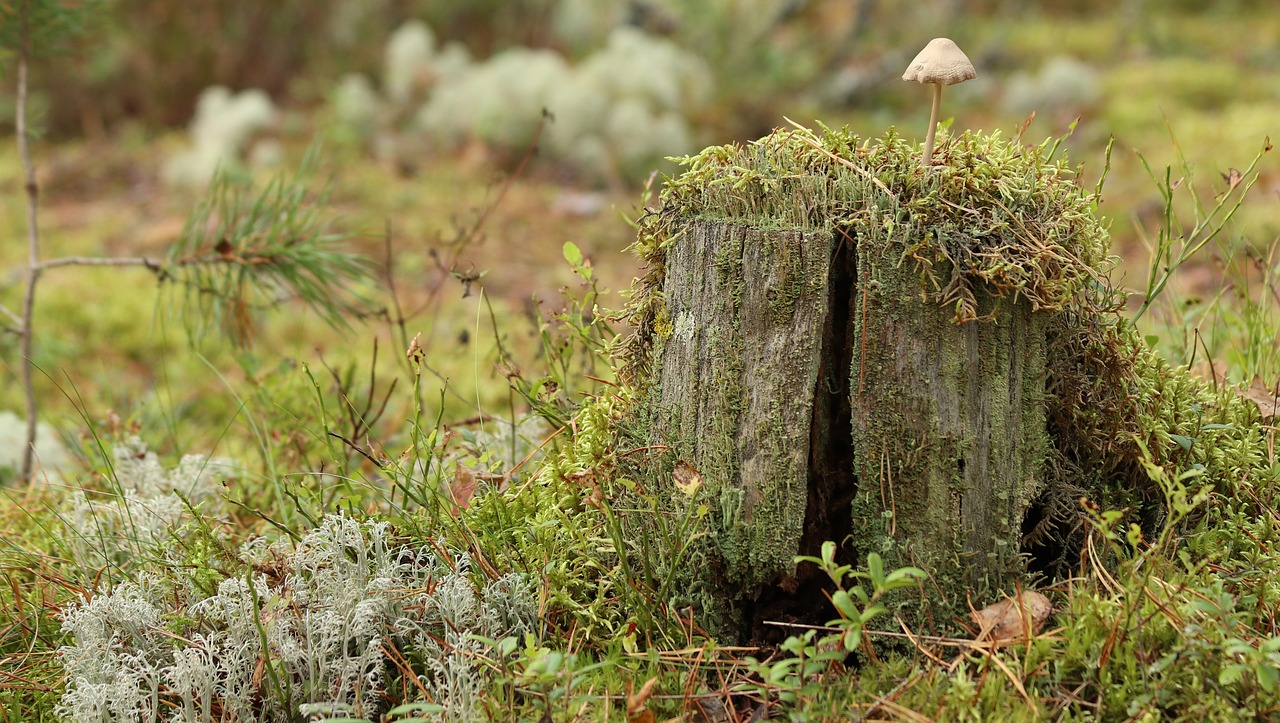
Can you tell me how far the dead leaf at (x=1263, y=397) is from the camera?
2.49 metres

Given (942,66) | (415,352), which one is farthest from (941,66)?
(415,352)

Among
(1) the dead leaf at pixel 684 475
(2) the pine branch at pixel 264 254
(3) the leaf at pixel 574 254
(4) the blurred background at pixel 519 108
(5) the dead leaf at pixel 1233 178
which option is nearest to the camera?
(1) the dead leaf at pixel 684 475

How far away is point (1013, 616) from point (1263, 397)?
3.61 ft

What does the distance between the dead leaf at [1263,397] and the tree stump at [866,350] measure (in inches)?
30.9

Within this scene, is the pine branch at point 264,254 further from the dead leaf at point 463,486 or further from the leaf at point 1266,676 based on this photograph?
the leaf at point 1266,676

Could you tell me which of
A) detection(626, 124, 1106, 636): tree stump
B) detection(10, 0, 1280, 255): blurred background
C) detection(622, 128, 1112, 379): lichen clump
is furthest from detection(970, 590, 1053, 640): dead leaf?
detection(10, 0, 1280, 255): blurred background

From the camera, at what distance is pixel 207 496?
2963 millimetres

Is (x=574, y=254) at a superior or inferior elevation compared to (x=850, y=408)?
superior

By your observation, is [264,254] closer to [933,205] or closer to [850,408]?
[850,408]

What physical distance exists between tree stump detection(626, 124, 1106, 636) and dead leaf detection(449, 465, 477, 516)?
1.82 ft

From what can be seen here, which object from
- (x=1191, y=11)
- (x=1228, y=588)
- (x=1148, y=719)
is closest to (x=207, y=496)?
(x=1148, y=719)

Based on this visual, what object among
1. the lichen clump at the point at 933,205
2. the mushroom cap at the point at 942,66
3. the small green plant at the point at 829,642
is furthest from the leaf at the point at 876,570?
the mushroom cap at the point at 942,66

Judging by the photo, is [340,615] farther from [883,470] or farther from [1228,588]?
[1228,588]

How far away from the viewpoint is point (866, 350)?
204cm
